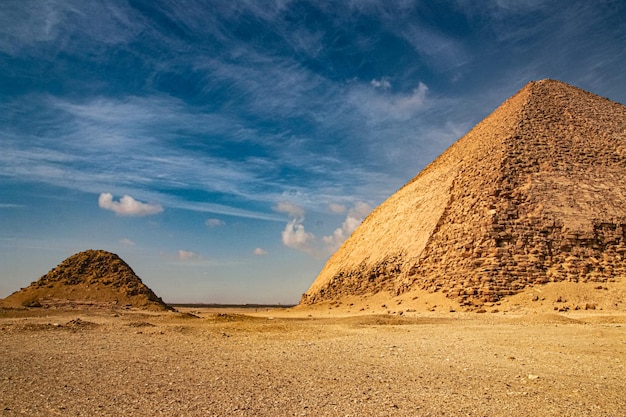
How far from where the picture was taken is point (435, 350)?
32.7 feet

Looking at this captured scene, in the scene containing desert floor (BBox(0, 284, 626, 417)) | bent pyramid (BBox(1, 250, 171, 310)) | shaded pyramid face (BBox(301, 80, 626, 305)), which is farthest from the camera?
bent pyramid (BBox(1, 250, 171, 310))

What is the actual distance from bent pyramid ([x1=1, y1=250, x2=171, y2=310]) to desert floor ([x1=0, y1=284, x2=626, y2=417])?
16710mm

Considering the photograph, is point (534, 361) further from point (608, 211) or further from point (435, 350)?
point (608, 211)

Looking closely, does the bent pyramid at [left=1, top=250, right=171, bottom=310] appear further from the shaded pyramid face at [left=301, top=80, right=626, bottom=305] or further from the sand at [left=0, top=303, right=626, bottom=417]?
the sand at [left=0, top=303, right=626, bottom=417]

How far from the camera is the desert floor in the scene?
5.16 metres

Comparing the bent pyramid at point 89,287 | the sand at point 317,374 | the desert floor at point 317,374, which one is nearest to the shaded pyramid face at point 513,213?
the sand at point 317,374

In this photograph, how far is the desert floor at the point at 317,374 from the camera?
5.16 metres

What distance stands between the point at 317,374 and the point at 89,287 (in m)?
27.8

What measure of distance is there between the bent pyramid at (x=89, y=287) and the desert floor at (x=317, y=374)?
16710mm

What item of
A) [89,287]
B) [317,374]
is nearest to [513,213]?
[317,374]

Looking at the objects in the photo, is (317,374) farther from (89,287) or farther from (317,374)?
(89,287)

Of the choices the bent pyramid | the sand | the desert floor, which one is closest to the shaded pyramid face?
the sand

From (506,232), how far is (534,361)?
19.6 meters

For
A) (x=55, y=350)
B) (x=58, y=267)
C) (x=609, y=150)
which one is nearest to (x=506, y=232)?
(x=609, y=150)
